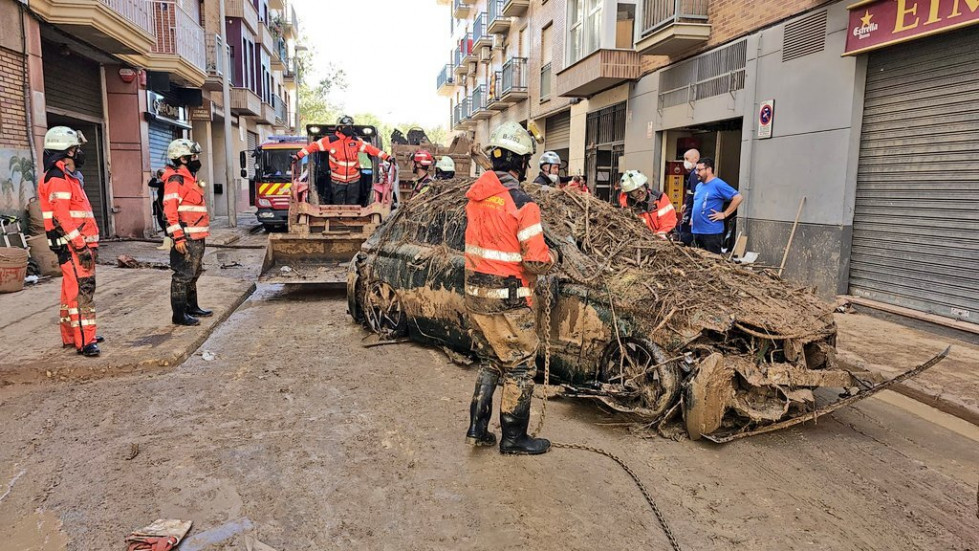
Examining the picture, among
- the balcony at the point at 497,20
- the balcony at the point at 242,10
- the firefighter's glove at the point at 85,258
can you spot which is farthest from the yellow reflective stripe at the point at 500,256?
the balcony at the point at 242,10

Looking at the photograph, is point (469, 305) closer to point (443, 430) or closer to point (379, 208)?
point (443, 430)

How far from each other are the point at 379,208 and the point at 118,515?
7227 millimetres

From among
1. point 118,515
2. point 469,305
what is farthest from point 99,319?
point 469,305

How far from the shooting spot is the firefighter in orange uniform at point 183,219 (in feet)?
21.9

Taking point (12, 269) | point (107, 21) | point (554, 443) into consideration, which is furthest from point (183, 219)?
point (107, 21)

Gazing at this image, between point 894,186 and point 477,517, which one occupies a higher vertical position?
point 894,186

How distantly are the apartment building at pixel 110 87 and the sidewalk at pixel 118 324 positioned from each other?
2.32m

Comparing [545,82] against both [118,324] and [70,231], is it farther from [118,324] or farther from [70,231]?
[70,231]

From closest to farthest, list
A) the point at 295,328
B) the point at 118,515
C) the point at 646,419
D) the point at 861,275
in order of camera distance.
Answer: the point at 118,515 → the point at 646,419 → the point at 295,328 → the point at 861,275

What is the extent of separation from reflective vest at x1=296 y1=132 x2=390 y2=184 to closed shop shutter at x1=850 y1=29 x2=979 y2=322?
22.5 ft

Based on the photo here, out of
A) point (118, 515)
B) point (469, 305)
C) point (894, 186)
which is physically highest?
point (894, 186)

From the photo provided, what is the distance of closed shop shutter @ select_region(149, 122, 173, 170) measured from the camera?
16578mm

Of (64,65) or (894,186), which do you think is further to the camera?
(64,65)

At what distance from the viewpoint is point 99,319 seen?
7.16 meters
